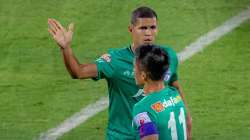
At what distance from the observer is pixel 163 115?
730 centimetres

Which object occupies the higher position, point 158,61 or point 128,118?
point 158,61

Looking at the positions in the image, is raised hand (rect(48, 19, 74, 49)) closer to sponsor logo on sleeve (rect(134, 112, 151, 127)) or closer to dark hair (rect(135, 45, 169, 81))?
→ dark hair (rect(135, 45, 169, 81))

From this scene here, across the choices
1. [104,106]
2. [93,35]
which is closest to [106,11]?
[93,35]

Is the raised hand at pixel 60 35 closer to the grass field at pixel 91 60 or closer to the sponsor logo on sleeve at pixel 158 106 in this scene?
the sponsor logo on sleeve at pixel 158 106

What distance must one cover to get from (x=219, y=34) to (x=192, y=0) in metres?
1.50

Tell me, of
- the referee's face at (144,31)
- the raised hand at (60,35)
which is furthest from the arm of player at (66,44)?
the referee's face at (144,31)

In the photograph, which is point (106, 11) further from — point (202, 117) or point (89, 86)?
point (202, 117)

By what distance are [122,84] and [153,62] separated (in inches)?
69.0

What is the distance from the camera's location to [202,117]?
13484mm

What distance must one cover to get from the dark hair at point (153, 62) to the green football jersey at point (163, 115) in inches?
6.6

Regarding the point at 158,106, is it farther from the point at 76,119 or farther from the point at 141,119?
the point at 76,119

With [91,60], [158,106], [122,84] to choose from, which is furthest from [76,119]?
[158,106]

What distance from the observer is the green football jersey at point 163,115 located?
7.28m

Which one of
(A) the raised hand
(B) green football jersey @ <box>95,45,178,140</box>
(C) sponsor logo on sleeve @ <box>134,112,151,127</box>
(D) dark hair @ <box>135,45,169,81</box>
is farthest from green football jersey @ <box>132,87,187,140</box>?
(B) green football jersey @ <box>95,45,178,140</box>
